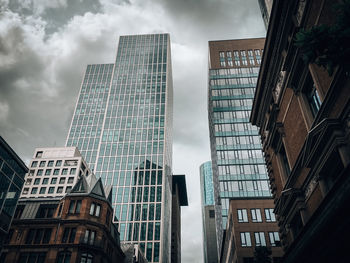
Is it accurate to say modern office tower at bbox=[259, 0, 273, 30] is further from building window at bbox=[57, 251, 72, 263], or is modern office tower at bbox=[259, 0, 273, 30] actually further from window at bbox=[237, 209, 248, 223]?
window at bbox=[237, 209, 248, 223]

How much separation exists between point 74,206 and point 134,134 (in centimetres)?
9959

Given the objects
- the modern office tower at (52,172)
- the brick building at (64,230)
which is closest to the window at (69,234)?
the brick building at (64,230)

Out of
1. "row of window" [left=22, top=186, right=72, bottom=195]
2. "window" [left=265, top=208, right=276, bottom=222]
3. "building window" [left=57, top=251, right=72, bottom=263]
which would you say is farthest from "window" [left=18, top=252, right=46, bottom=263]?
"row of window" [left=22, top=186, right=72, bottom=195]

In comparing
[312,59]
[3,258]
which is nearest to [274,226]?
[3,258]

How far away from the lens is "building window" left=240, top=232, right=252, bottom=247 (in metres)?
56.0

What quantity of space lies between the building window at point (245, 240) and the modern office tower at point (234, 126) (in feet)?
59.9

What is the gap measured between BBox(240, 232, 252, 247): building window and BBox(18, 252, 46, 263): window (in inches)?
1493

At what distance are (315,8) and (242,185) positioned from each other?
2701 inches

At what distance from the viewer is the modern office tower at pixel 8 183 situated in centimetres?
3250

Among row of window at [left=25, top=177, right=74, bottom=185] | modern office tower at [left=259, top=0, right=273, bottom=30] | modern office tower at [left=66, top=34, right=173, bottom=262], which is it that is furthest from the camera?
modern office tower at [left=66, top=34, right=173, bottom=262]

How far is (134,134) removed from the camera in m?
137

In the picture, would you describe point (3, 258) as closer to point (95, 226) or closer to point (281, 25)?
point (95, 226)

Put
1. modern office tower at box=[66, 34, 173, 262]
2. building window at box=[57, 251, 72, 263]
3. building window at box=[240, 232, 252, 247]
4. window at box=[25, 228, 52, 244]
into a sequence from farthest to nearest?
modern office tower at box=[66, 34, 173, 262] → building window at box=[240, 232, 252, 247] → window at box=[25, 228, 52, 244] → building window at box=[57, 251, 72, 263]

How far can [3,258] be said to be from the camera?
113ft
